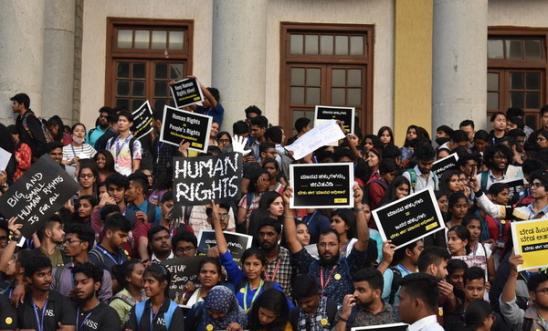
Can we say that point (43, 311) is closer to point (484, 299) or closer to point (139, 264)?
point (139, 264)

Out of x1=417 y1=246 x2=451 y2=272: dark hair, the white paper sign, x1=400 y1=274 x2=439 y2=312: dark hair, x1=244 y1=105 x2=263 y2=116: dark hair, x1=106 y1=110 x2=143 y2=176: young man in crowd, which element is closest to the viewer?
x1=400 y1=274 x2=439 y2=312: dark hair

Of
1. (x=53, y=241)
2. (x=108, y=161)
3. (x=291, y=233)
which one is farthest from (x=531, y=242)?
(x=108, y=161)

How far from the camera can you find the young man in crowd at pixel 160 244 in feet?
45.6

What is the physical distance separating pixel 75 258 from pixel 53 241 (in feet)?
1.95

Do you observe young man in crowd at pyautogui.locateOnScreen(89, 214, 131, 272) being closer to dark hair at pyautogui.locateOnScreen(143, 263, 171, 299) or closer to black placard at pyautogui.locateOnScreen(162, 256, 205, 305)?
black placard at pyautogui.locateOnScreen(162, 256, 205, 305)

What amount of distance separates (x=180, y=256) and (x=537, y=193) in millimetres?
3854

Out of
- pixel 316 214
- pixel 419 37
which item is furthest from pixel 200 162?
pixel 419 37

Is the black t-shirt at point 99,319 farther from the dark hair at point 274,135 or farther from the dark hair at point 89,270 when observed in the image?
the dark hair at point 274,135

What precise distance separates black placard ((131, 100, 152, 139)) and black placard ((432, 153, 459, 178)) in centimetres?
432

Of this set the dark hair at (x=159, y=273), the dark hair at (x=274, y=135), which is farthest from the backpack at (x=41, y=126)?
the dark hair at (x=159, y=273)

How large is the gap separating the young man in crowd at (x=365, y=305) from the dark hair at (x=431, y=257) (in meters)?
0.89

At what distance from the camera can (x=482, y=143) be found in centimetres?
1936

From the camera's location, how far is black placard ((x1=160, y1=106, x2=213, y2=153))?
17.1m

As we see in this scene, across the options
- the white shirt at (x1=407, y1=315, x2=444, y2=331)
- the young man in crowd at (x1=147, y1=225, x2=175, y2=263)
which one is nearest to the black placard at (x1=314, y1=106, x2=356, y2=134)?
the young man in crowd at (x1=147, y1=225, x2=175, y2=263)
